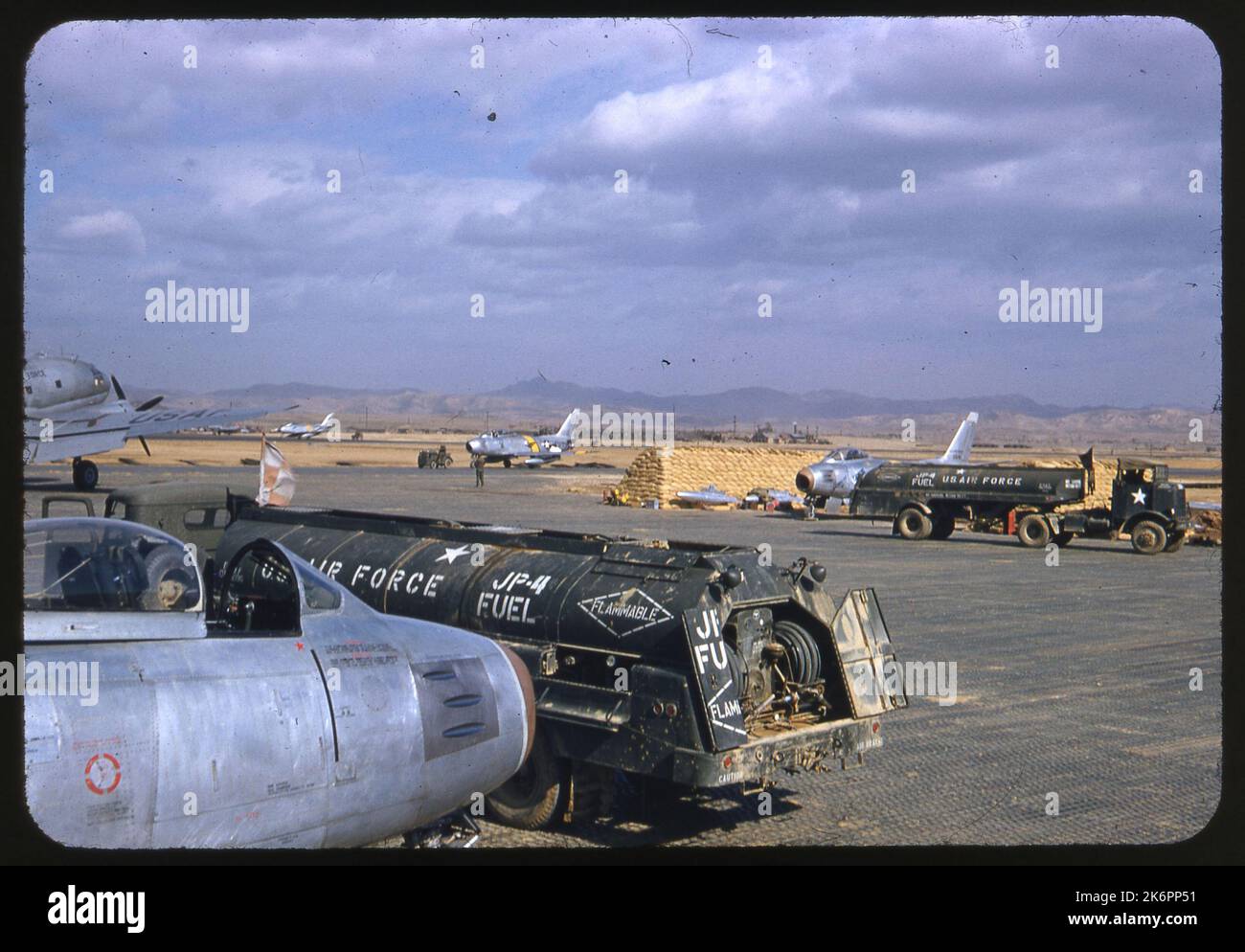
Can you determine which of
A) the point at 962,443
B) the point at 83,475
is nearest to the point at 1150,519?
the point at 962,443

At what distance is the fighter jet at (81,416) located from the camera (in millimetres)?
36219

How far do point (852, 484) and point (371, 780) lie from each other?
3650 centimetres

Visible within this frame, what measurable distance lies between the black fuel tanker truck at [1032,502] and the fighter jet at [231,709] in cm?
2810

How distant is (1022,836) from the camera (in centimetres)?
831

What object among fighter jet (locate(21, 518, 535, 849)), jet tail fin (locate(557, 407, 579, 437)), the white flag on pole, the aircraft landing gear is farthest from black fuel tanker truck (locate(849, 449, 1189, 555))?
jet tail fin (locate(557, 407, 579, 437))

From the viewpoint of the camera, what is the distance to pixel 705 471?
48.5m

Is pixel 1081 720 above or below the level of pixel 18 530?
below

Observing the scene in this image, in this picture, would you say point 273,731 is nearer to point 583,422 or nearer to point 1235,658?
point 1235,658

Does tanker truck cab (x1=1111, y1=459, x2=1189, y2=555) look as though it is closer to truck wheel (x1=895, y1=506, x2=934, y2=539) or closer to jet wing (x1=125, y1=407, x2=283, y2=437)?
truck wheel (x1=895, y1=506, x2=934, y2=539)

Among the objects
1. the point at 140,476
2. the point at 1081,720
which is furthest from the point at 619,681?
the point at 140,476

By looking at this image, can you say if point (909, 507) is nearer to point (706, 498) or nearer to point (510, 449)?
point (706, 498)

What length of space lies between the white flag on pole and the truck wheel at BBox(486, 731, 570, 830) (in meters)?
5.83

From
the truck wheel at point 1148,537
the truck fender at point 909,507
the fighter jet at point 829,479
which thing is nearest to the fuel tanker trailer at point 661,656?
the truck wheel at point 1148,537

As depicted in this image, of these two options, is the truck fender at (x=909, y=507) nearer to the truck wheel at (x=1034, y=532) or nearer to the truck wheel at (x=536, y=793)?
the truck wheel at (x=1034, y=532)
